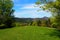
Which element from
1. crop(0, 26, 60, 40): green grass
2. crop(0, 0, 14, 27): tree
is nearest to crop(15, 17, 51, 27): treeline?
crop(0, 0, 14, 27): tree

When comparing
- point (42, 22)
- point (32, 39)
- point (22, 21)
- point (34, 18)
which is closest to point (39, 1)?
point (32, 39)

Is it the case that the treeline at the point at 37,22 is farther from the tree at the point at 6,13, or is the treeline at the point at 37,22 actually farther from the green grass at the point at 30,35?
the green grass at the point at 30,35

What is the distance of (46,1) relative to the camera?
681 inches

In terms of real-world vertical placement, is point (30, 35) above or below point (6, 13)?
below

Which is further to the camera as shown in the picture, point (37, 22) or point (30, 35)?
point (37, 22)

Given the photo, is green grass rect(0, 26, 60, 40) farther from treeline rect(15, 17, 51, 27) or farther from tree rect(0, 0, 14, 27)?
tree rect(0, 0, 14, 27)

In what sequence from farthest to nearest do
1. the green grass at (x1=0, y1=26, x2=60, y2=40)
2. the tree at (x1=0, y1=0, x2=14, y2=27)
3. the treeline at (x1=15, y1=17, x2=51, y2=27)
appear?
the tree at (x1=0, y1=0, x2=14, y2=27), the treeline at (x1=15, y1=17, x2=51, y2=27), the green grass at (x1=0, y1=26, x2=60, y2=40)

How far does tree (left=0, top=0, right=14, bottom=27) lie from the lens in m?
32.0

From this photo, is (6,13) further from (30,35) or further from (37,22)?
(30,35)

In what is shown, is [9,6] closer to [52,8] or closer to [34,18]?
[34,18]

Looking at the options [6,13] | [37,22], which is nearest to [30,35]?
[37,22]

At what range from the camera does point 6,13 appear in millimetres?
33000

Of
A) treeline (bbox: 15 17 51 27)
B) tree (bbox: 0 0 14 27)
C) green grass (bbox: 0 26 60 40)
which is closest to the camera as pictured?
green grass (bbox: 0 26 60 40)

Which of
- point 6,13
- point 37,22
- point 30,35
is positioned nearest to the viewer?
point 30,35
